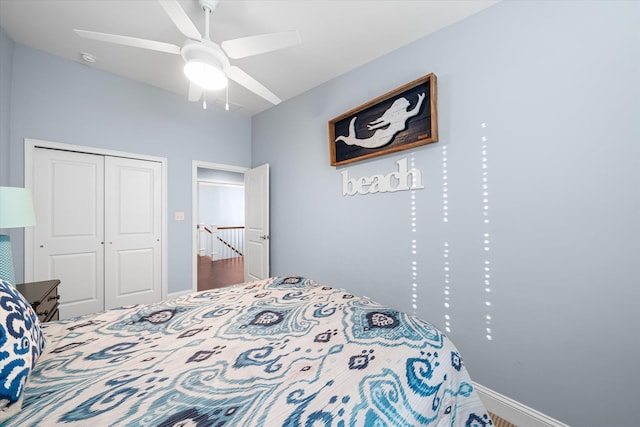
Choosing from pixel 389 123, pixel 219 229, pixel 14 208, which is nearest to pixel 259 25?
pixel 389 123

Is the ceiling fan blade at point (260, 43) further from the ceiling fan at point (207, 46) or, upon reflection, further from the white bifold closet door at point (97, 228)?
the white bifold closet door at point (97, 228)

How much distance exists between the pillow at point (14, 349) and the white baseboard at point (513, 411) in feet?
7.78

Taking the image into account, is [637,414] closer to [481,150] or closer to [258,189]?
[481,150]

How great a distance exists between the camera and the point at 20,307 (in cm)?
84

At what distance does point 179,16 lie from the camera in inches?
54.1

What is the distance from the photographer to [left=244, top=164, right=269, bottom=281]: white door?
3.53 meters

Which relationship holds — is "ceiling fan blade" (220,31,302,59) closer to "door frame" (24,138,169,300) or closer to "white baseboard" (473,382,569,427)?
"door frame" (24,138,169,300)

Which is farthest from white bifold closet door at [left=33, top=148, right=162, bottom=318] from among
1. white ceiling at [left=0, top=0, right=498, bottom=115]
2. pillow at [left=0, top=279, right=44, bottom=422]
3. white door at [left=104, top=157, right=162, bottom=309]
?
pillow at [left=0, top=279, right=44, bottom=422]

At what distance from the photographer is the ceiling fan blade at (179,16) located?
1.29 meters

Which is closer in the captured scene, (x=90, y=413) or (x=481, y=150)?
(x=90, y=413)

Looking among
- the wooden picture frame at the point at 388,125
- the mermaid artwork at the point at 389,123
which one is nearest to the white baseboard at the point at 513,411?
the wooden picture frame at the point at 388,125

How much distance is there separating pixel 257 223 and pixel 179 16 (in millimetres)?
2651

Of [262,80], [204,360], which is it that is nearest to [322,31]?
[262,80]

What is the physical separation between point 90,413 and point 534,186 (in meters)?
2.30
